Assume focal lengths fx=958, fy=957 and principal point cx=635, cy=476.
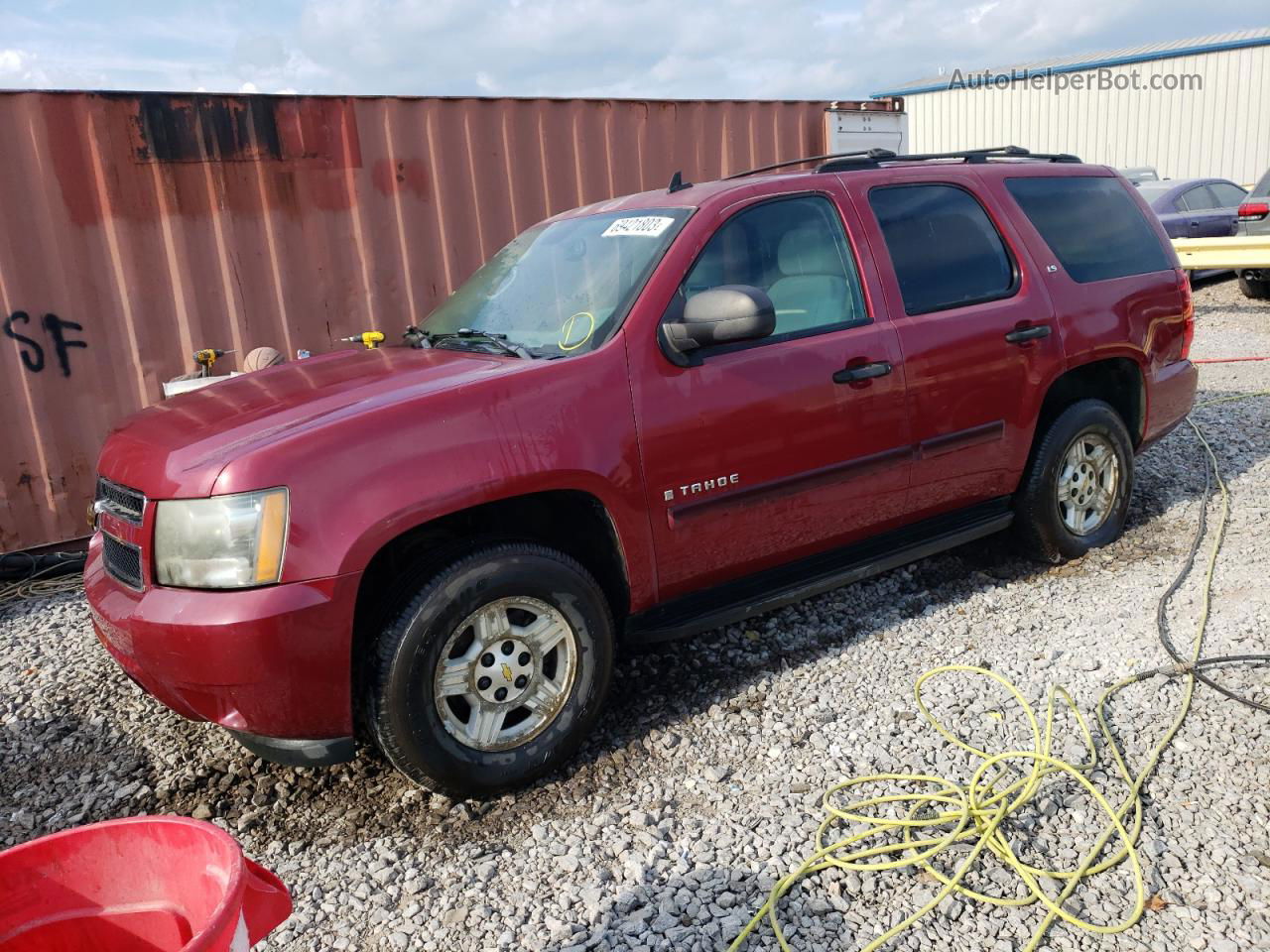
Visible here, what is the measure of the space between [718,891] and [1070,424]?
289 centimetres

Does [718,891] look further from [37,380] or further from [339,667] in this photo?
[37,380]

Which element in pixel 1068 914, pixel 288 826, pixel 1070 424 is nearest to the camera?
pixel 1068 914

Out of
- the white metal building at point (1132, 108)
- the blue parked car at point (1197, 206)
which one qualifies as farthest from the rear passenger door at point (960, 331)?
the white metal building at point (1132, 108)

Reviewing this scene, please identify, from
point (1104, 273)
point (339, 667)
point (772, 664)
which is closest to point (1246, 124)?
point (1104, 273)

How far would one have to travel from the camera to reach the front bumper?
2578 millimetres

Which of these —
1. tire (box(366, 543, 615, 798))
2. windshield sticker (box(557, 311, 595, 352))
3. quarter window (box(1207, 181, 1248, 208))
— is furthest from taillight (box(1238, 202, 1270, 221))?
tire (box(366, 543, 615, 798))

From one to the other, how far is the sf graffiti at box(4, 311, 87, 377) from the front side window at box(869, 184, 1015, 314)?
182 inches

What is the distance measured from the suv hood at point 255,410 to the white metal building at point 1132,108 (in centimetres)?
2258

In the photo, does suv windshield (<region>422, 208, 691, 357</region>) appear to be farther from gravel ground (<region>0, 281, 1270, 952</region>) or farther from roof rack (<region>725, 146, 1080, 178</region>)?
gravel ground (<region>0, 281, 1270, 952</region>)

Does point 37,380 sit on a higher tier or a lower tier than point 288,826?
higher

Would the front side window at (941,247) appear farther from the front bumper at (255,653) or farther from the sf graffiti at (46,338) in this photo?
the sf graffiti at (46,338)

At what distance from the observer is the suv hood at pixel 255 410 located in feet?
8.94

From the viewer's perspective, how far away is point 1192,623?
3863mm

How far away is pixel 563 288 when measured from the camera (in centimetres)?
356
